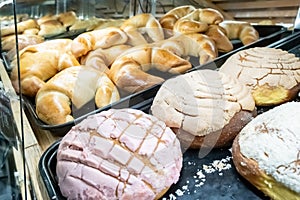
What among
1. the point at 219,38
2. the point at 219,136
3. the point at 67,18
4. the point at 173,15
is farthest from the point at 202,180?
the point at 67,18

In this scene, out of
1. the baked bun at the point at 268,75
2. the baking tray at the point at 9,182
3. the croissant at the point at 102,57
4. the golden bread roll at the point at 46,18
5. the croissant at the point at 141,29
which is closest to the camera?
the baking tray at the point at 9,182

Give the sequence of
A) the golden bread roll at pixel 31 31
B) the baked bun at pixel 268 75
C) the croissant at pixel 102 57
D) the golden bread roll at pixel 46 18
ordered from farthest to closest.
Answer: the golden bread roll at pixel 46 18 → the golden bread roll at pixel 31 31 → the croissant at pixel 102 57 → the baked bun at pixel 268 75

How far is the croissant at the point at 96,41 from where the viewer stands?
1013 mm

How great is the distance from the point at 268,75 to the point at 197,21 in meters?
0.49

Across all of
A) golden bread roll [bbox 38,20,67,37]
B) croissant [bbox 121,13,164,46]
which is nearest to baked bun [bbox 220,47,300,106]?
croissant [bbox 121,13,164,46]

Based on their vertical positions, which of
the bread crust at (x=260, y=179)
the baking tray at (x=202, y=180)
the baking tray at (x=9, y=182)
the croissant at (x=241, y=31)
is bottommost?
the baking tray at (x=9, y=182)

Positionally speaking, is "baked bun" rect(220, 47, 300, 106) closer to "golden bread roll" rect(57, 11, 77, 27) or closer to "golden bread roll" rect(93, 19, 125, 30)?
"golden bread roll" rect(93, 19, 125, 30)

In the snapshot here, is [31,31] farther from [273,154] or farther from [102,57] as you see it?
[273,154]

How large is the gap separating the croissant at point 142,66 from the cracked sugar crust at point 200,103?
124 mm

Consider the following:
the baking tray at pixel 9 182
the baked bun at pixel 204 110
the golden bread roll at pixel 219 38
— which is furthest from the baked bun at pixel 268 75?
the baking tray at pixel 9 182

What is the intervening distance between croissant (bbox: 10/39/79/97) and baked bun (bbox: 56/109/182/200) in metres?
0.31

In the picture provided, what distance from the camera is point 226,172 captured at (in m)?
0.64

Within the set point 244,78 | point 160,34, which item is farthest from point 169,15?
point 244,78

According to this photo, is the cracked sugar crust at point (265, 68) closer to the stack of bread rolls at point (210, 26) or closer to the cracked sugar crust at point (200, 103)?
the cracked sugar crust at point (200, 103)
